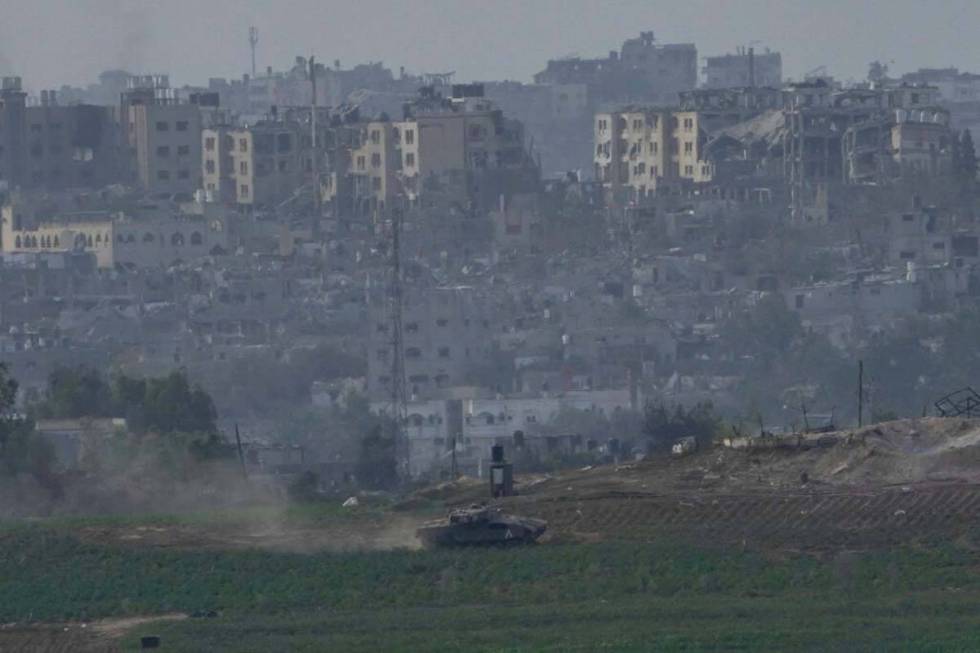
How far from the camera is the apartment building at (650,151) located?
335ft

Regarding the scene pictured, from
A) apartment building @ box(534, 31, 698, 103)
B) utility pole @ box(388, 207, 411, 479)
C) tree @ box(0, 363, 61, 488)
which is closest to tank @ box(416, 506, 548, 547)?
tree @ box(0, 363, 61, 488)

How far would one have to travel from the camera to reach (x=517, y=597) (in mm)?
22109

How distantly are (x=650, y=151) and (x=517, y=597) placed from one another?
8346 cm

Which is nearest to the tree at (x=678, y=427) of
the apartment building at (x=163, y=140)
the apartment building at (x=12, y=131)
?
the apartment building at (x=163, y=140)

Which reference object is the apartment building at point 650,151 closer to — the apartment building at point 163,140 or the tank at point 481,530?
the apartment building at point 163,140

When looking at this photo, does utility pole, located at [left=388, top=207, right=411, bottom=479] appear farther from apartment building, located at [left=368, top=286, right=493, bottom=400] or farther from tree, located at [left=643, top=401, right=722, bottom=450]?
tree, located at [left=643, top=401, right=722, bottom=450]

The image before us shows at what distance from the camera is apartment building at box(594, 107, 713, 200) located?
102m

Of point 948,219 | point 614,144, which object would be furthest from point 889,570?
point 614,144

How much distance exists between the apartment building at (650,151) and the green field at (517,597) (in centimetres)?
7766

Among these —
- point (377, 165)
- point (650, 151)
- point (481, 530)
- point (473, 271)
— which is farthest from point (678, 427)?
point (650, 151)

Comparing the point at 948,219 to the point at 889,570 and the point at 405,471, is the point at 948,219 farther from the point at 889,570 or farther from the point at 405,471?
the point at 889,570

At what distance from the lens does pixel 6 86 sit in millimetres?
105938

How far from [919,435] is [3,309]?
2268 inches

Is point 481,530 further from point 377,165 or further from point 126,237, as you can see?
point 377,165
